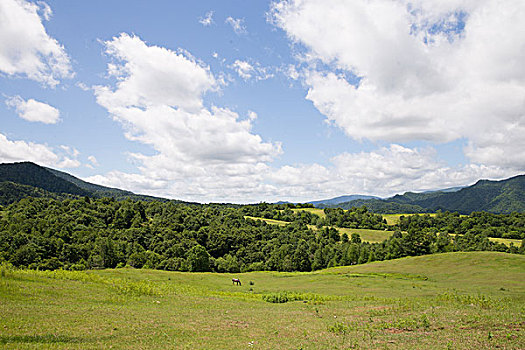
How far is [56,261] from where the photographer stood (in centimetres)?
9131

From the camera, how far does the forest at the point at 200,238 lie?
4067 inches

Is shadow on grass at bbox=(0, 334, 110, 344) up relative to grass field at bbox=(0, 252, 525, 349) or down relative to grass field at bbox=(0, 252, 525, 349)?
up

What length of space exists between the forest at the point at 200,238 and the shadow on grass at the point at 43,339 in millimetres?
76768

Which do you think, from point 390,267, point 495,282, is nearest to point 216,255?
point 390,267

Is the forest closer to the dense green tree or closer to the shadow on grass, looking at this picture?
the dense green tree

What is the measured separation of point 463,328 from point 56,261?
353ft

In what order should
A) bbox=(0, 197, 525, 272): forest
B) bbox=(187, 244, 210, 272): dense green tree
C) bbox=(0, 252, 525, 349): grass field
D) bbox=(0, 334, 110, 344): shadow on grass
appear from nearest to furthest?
bbox=(0, 334, 110, 344): shadow on grass, bbox=(0, 252, 525, 349): grass field, bbox=(187, 244, 210, 272): dense green tree, bbox=(0, 197, 525, 272): forest

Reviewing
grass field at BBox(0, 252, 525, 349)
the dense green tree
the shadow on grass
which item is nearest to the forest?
the dense green tree

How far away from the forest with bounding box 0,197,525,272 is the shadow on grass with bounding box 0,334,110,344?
76.8m

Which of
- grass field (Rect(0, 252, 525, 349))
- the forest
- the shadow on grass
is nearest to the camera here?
the shadow on grass

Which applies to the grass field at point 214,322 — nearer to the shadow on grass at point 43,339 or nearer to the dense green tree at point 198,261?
the shadow on grass at point 43,339

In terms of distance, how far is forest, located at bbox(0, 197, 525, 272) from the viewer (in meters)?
103

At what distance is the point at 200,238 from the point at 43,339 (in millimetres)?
138712

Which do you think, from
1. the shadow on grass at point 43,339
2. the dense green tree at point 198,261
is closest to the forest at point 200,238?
the dense green tree at point 198,261
